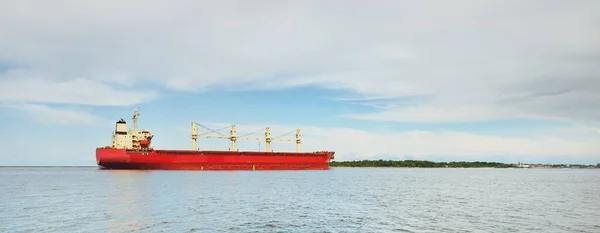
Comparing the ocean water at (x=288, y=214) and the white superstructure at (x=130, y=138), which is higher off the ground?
the white superstructure at (x=130, y=138)

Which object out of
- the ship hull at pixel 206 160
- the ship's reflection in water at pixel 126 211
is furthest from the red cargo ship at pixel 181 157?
the ship's reflection in water at pixel 126 211

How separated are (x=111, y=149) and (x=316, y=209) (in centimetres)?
6803

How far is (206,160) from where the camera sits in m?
98.9

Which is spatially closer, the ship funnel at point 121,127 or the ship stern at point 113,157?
the ship stern at point 113,157

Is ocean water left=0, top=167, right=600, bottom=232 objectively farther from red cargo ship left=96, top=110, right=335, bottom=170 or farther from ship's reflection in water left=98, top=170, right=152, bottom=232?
red cargo ship left=96, top=110, right=335, bottom=170

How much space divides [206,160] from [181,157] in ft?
18.9

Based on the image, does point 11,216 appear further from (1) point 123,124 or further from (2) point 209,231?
(1) point 123,124

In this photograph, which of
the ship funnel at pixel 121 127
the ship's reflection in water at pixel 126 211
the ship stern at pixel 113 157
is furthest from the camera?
the ship funnel at pixel 121 127

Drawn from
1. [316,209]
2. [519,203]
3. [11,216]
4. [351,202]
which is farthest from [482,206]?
[11,216]

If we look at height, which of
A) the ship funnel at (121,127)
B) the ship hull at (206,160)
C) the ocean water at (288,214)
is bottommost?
the ocean water at (288,214)

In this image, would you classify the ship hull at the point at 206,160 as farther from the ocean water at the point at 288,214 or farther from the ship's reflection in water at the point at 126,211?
the ocean water at the point at 288,214

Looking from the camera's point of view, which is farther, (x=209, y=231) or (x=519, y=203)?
(x=519, y=203)

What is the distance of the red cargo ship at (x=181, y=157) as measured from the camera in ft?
294

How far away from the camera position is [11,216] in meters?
28.1
